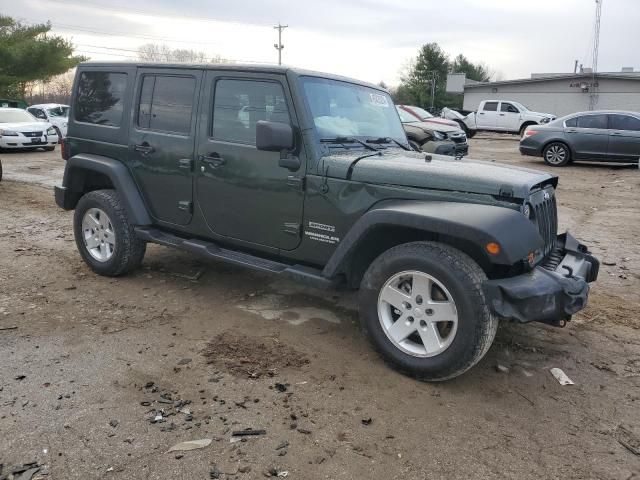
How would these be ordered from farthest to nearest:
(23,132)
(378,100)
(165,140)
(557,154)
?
(23,132)
(557,154)
(378,100)
(165,140)

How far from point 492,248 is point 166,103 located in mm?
3152

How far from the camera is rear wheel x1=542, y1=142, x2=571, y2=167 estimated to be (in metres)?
14.8

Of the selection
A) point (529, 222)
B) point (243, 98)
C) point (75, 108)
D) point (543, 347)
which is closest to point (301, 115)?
point (243, 98)

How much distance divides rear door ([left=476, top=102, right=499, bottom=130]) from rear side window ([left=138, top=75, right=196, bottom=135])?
79.1 feet

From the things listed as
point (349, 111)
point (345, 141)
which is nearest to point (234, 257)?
point (345, 141)

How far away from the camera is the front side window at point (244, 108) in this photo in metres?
4.05

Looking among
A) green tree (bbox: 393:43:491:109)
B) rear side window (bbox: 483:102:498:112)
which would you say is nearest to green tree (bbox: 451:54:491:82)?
green tree (bbox: 393:43:491:109)

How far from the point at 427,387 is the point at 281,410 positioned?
95cm

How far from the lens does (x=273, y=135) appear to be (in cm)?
366

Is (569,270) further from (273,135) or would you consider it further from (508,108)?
(508,108)

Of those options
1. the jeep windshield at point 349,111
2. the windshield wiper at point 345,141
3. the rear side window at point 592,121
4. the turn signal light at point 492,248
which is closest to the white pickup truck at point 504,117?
the rear side window at point 592,121

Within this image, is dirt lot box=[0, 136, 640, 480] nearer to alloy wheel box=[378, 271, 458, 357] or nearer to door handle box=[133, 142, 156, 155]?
alloy wheel box=[378, 271, 458, 357]

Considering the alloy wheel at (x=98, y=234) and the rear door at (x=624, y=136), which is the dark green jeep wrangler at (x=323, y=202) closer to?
the alloy wheel at (x=98, y=234)

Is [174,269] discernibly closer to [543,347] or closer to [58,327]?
[58,327]
